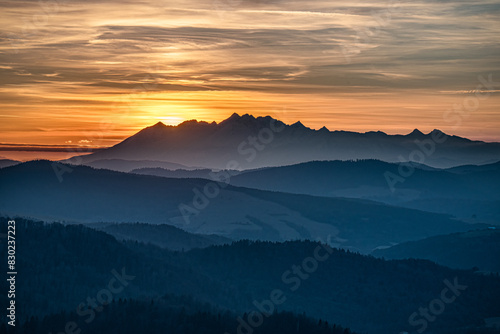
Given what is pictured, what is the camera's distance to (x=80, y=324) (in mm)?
163000

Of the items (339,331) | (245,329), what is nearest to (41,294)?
(245,329)

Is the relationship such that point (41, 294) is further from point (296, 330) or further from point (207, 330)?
point (296, 330)

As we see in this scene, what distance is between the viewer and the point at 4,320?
16800 cm

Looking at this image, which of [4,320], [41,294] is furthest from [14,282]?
[4,320]

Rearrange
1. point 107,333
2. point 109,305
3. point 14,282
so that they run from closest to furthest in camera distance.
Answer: point 107,333 < point 109,305 < point 14,282

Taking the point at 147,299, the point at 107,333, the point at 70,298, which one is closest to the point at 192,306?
the point at 147,299

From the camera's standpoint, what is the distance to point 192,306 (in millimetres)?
177500

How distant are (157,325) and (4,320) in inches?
1255

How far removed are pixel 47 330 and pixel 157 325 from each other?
21.1 metres

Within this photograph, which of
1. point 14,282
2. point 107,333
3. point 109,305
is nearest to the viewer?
point 107,333

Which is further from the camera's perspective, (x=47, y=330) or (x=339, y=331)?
(x=339, y=331)

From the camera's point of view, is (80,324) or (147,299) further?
(147,299)

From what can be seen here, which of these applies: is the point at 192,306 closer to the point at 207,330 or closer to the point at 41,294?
the point at 207,330

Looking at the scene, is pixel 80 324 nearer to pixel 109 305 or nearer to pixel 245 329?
pixel 109 305
